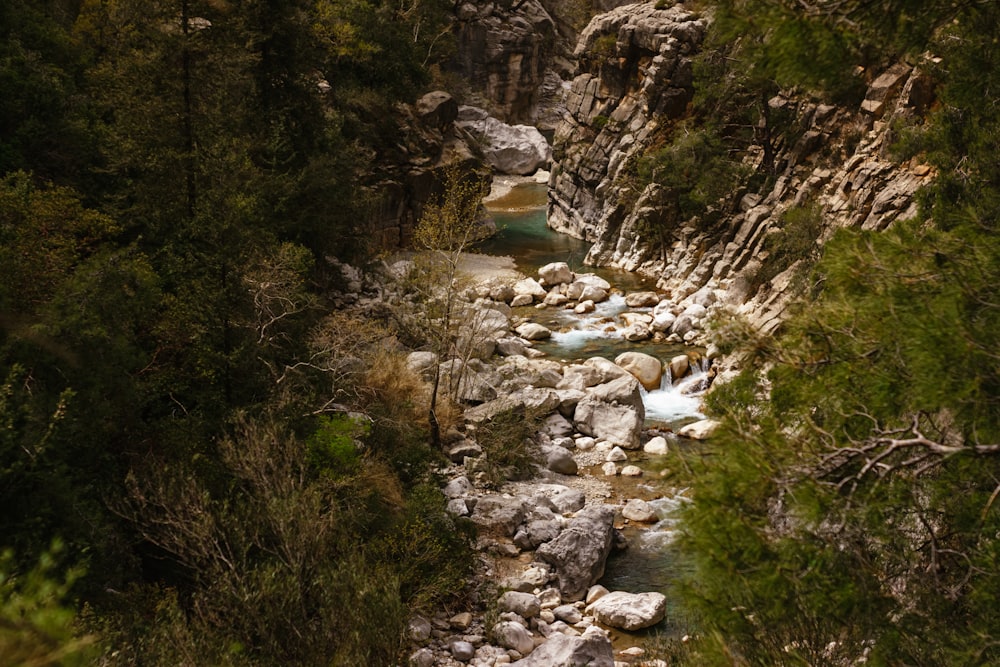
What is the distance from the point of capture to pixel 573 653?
1173cm

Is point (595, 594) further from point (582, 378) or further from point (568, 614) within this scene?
point (582, 378)

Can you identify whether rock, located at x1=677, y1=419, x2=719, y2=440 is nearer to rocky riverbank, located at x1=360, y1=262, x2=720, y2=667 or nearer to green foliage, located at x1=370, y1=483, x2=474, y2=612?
rocky riverbank, located at x1=360, y1=262, x2=720, y2=667

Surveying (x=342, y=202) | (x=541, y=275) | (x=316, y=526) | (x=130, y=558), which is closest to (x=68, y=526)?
(x=130, y=558)

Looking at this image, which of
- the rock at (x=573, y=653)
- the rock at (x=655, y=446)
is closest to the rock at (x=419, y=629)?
the rock at (x=573, y=653)

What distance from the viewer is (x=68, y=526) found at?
9391 millimetres

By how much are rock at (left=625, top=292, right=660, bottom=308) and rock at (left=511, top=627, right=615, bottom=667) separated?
22.2m

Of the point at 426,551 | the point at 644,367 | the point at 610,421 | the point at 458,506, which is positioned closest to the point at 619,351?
the point at 644,367

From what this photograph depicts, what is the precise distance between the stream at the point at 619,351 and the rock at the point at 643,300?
0.38 meters

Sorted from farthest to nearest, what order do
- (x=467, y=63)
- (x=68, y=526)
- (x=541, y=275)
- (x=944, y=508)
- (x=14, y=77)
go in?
(x=467, y=63)
(x=541, y=275)
(x=14, y=77)
(x=68, y=526)
(x=944, y=508)

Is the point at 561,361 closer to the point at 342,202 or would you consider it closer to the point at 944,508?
the point at 342,202

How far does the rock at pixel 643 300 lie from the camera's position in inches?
1308

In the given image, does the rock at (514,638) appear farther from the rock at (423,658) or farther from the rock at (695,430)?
the rock at (695,430)

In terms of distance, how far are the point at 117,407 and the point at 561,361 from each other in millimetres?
17881

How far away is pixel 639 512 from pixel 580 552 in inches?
117
